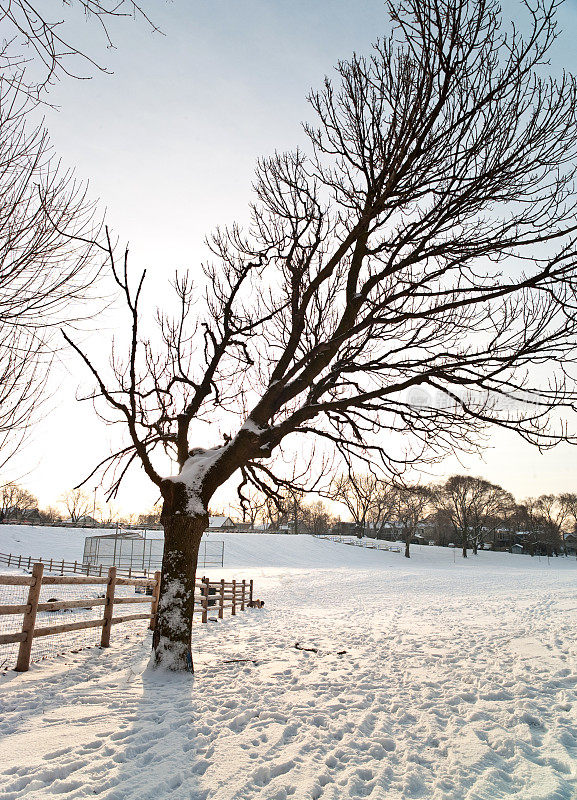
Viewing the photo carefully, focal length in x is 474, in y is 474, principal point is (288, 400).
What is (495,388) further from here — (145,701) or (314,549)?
(314,549)

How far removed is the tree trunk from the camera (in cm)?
682

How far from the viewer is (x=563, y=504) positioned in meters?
82.4

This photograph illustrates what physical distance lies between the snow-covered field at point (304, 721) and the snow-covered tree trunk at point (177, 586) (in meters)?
0.32

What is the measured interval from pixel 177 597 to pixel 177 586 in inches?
6.0

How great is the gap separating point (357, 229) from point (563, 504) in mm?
91414

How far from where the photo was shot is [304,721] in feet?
16.7

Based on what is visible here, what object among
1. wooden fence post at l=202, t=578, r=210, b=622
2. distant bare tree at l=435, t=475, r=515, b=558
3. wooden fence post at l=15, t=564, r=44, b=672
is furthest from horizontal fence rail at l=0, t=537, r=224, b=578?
distant bare tree at l=435, t=475, r=515, b=558

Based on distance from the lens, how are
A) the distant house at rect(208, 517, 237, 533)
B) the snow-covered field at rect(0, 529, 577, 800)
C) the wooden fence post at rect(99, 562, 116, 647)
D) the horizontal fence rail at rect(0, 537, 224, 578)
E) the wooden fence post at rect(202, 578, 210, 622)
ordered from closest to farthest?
the snow-covered field at rect(0, 529, 577, 800) → the wooden fence post at rect(99, 562, 116, 647) → the wooden fence post at rect(202, 578, 210, 622) → the horizontal fence rail at rect(0, 537, 224, 578) → the distant house at rect(208, 517, 237, 533)

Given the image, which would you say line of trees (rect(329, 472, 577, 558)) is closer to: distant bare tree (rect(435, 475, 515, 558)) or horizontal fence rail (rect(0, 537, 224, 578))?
distant bare tree (rect(435, 475, 515, 558))

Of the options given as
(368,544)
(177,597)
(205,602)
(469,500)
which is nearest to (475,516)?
(469,500)

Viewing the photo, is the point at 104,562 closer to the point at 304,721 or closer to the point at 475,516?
the point at 304,721

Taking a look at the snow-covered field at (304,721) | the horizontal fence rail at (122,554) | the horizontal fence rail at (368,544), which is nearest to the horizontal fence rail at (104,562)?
the horizontal fence rail at (122,554)

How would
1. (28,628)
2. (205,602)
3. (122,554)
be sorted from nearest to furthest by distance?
(28,628), (205,602), (122,554)

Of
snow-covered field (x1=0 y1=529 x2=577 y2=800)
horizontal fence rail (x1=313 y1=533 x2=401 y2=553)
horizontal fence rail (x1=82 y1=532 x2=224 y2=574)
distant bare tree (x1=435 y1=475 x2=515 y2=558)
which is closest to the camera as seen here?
snow-covered field (x1=0 y1=529 x2=577 y2=800)
